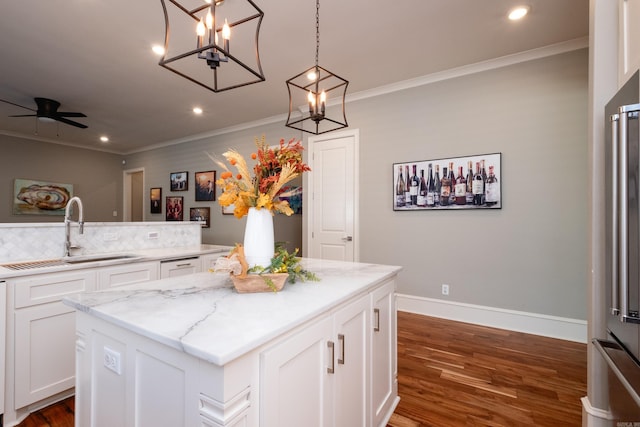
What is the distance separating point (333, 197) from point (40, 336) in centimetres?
329

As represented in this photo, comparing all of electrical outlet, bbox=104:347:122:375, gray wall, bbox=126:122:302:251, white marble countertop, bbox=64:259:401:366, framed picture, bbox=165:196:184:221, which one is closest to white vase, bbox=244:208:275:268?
white marble countertop, bbox=64:259:401:366

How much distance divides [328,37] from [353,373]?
282 centimetres

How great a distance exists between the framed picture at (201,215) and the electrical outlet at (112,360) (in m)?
5.31

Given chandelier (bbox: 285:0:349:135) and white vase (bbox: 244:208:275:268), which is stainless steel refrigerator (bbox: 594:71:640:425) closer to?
chandelier (bbox: 285:0:349:135)

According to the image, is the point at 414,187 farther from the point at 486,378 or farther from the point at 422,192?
the point at 486,378

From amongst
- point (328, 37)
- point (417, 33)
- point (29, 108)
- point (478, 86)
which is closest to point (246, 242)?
point (328, 37)

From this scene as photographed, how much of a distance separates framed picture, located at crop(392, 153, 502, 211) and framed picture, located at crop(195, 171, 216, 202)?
3.91 m

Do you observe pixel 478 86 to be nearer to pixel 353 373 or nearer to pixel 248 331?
pixel 353 373

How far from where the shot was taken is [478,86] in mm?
3385

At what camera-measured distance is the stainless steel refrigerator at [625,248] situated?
107 centimetres

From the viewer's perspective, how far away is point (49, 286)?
2.01m

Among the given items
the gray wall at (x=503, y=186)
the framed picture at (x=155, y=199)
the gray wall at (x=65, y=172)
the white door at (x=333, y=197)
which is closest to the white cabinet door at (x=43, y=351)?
the white door at (x=333, y=197)

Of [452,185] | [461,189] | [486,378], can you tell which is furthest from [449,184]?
[486,378]

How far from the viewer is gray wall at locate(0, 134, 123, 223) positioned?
612cm
